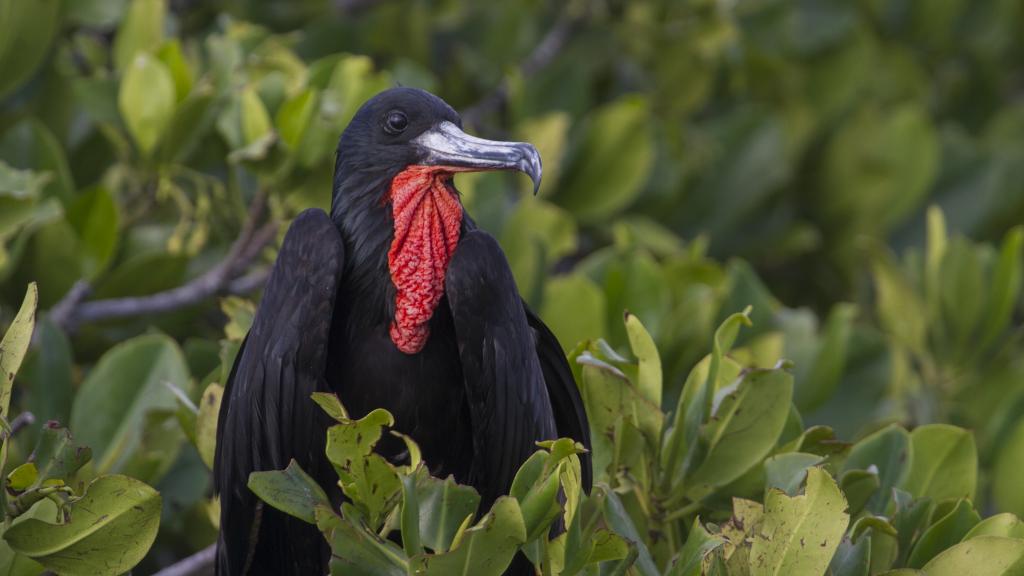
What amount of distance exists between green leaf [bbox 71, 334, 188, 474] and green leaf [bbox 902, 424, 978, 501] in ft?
4.17

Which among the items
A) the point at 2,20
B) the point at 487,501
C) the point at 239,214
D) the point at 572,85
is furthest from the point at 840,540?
the point at 572,85

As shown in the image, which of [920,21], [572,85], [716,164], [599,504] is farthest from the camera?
[920,21]

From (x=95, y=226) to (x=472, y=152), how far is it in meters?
1.03

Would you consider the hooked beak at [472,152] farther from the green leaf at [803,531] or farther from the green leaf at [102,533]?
the green leaf at [102,533]

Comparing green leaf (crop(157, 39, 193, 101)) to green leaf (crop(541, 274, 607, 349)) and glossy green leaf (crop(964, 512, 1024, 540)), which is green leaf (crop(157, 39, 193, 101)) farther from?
glossy green leaf (crop(964, 512, 1024, 540))

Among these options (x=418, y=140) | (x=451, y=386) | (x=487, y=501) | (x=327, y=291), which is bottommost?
(x=487, y=501)

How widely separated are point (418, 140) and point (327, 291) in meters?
0.33

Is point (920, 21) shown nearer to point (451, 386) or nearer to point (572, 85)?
point (572, 85)

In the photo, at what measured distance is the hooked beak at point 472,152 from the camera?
246 centimetres

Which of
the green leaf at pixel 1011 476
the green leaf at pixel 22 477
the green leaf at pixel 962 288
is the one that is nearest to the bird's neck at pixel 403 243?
the green leaf at pixel 22 477

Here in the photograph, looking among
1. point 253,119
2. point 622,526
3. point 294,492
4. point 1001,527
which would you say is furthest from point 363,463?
point 253,119

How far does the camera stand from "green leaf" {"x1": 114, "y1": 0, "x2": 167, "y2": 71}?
354cm

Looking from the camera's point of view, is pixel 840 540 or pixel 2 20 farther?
pixel 2 20

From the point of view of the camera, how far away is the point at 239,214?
338cm
